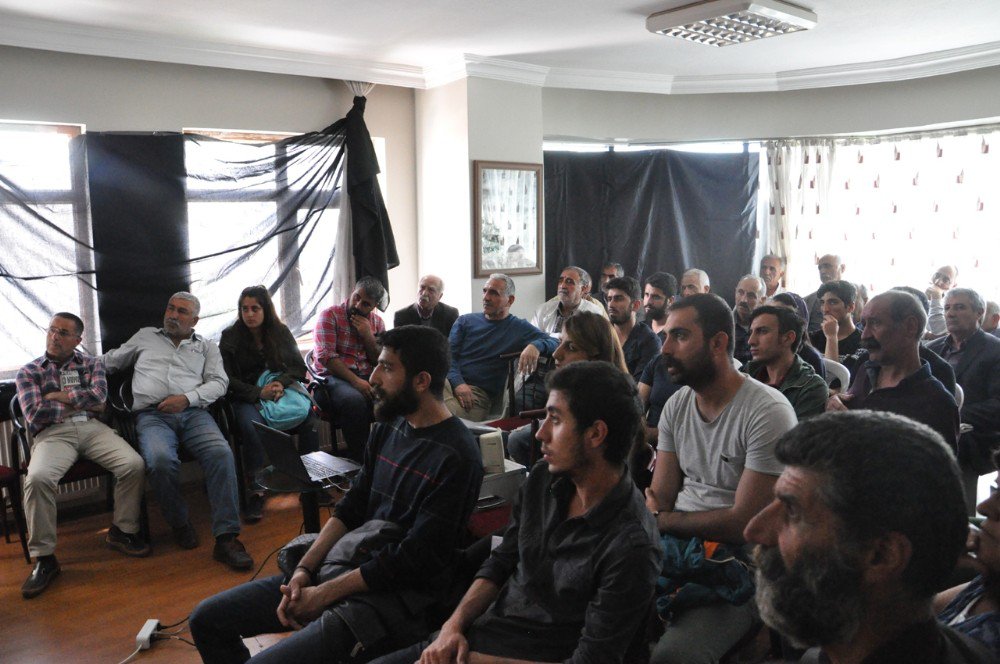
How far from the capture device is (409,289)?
19.0ft

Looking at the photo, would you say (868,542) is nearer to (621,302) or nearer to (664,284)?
(621,302)

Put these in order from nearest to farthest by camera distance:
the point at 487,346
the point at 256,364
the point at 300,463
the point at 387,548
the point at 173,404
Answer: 1. the point at 387,548
2. the point at 300,463
3. the point at 173,404
4. the point at 256,364
5. the point at 487,346

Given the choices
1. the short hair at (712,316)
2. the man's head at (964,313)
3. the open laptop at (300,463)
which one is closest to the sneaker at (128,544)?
the open laptop at (300,463)

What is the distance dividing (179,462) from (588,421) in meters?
2.88

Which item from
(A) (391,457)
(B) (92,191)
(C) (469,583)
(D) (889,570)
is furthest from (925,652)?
(B) (92,191)

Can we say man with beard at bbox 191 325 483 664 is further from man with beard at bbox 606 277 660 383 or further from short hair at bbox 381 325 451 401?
man with beard at bbox 606 277 660 383

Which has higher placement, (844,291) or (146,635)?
(844,291)

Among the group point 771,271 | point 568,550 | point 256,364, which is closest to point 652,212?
point 771,271

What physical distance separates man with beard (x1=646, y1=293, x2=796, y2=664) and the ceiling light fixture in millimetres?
2358

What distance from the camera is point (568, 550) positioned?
169 centimetres

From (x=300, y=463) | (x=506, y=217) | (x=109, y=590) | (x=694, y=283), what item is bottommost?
(x=109, y=590)

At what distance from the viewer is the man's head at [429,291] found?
5.07 meters

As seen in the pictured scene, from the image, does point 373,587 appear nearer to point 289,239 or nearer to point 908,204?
point 289,239

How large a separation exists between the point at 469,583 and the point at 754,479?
2.74ft
